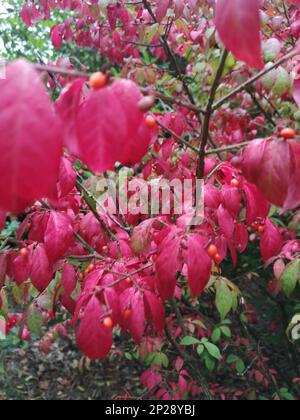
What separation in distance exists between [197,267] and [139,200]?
89 centimetres

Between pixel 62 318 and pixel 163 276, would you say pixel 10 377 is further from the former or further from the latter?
pixel 163 276

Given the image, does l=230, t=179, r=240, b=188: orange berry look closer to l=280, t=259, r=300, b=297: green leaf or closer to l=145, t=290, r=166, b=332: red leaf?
l=145, t=290, r=166, b=332: red leaf

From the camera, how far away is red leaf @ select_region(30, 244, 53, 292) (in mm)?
1346

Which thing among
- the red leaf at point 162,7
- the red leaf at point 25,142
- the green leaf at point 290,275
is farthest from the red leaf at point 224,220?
the red leaf at point 162,7

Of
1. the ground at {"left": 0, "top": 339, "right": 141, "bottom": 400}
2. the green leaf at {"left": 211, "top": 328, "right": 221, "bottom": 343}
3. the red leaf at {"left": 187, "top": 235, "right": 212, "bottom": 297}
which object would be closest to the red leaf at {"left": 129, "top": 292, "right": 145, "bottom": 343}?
the red leaf at {"left": 187, "top": 235, "right": 212, "bottom": 297}

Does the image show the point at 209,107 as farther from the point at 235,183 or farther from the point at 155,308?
the point at 155,308

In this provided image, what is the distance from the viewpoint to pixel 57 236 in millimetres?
1319

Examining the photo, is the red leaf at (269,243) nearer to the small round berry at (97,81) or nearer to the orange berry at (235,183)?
the orange berry at (235,183)

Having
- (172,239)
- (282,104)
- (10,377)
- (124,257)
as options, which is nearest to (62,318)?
(10,377)

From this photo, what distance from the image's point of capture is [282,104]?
9.50ft

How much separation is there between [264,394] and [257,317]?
29.8 inches

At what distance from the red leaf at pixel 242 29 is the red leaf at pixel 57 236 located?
888 mm

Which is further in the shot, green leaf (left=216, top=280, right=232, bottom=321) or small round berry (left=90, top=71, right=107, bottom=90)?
green leaf (left=216, top=280, right=232, bottom=321)

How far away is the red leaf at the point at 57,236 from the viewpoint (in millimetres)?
1312
